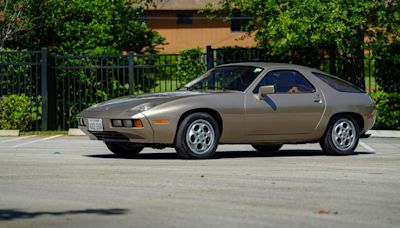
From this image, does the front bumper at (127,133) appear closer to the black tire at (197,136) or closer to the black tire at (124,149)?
the black tire at (197,136)

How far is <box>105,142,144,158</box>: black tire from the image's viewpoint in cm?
1562

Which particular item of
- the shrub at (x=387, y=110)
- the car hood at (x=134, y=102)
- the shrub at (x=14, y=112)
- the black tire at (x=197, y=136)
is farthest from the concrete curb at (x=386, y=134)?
the black tire at (x=197, y=136)

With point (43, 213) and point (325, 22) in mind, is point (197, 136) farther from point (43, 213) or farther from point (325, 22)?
point (325, 22)

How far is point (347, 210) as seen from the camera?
9438 mm

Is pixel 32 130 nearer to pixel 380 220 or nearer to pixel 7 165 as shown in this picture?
pixel 7 165

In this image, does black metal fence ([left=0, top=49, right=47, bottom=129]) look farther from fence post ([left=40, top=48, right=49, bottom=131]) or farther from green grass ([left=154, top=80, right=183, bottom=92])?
Result: green grass ([left=154, top=80, right=183, bottom=92])

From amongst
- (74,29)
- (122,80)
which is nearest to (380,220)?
(122,80)

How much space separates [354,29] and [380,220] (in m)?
16.5

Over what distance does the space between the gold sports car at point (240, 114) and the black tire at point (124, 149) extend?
15 mm

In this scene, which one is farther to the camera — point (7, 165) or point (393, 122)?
point (393, 122)

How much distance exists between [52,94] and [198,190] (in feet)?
47.8

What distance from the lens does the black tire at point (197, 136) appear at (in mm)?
14508

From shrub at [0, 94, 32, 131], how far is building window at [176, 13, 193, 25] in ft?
123

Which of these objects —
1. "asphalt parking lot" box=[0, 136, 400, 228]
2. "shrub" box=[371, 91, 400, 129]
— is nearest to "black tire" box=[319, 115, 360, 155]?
"asphalt parking lot" box=[0, 136, 400, 228]
